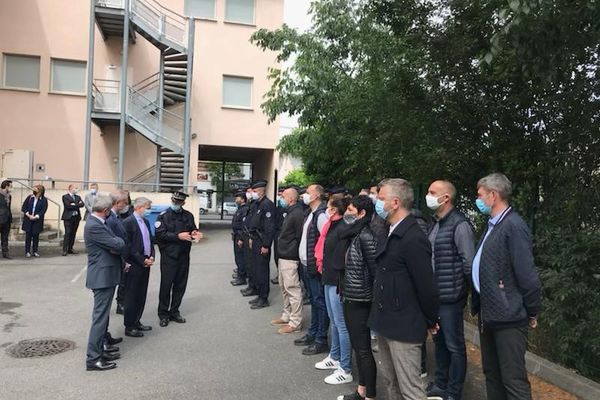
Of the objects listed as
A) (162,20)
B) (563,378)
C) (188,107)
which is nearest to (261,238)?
(563,378)

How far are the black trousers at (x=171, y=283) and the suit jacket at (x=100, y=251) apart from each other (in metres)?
1.73

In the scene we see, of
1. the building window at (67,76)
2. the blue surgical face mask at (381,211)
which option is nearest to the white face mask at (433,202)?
the blue surgical face mask at (381,211)

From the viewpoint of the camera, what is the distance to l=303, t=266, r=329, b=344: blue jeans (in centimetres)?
620

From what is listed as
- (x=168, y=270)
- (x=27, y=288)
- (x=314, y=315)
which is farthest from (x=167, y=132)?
(x=314, y=315)

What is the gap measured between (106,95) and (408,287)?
18.2 metres

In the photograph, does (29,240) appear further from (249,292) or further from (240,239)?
(249,292)

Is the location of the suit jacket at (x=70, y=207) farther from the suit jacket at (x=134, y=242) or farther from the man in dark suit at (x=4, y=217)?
the suit jacket at (x=134, y=242)

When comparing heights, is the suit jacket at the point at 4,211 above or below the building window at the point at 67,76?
below

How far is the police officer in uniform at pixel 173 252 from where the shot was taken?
7.36m

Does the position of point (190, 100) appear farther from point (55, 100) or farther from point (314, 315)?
point (314, 315)

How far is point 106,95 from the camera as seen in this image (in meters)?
19.4

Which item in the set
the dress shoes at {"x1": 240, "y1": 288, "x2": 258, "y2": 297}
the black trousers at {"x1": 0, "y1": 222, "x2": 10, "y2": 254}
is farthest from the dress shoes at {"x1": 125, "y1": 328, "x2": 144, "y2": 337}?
the black trousers at {"x1": 0, "y1": 222, "x2": 10, "y2": 254}

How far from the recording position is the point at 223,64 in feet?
70.9

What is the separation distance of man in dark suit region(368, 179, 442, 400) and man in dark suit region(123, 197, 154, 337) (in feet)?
13.1
